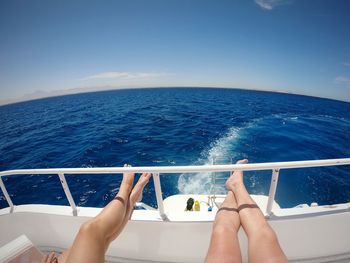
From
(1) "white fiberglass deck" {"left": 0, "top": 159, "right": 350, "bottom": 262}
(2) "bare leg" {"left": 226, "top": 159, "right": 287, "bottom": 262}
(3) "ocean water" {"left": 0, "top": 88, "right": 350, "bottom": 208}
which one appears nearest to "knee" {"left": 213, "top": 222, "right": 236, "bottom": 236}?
(2) "bare leg" {"left": 226, "top": 159, "right": 287, "bottom": 262}

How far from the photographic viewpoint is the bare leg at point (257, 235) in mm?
1124

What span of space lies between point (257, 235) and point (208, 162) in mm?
7023

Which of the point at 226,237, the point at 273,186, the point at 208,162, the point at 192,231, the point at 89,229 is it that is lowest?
the point at 208,162

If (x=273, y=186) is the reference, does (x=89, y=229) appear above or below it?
below

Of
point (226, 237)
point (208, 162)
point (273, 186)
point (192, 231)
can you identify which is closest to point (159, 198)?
point (192, 231)

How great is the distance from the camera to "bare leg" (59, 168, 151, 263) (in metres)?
1.15

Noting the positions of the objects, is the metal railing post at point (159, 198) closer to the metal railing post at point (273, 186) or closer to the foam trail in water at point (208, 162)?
the metal railing post at point (273, 186)

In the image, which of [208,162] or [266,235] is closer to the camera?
[266,235]

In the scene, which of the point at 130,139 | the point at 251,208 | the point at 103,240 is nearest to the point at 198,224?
the point at 251,208

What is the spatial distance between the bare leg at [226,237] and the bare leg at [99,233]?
78cm

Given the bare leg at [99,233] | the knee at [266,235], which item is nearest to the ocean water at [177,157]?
the bare leg at [99,233]

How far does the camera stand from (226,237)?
129 centimetres

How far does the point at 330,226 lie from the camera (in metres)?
1.80

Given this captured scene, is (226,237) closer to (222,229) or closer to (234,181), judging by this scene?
(222,229)
